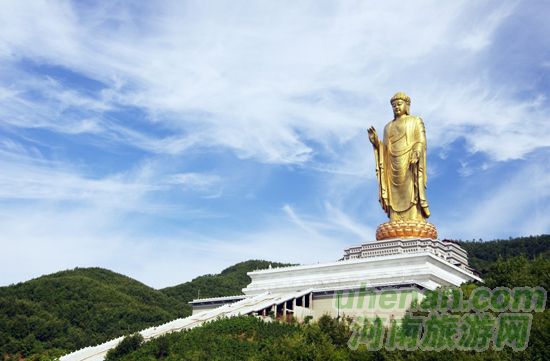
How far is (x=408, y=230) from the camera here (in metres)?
33.0

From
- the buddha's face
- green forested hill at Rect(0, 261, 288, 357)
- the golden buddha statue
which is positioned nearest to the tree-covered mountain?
green forested hill at Rect(0, 261, 288, 357)

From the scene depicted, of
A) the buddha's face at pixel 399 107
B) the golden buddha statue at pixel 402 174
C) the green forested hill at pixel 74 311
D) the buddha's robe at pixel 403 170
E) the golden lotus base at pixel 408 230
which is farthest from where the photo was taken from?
the green forested hill at pixel 74 311

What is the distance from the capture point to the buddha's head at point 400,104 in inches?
1391

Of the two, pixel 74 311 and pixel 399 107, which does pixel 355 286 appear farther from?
pixel 74 311

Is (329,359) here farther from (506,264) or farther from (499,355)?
(506,264)

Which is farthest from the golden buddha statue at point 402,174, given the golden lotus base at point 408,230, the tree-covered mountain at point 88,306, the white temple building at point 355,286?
the tree-covered mountain at point 88,306

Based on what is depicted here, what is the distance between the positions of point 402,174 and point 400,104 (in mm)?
3438

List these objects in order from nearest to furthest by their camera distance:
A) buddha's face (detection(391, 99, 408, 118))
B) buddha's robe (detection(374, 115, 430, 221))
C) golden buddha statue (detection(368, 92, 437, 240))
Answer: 1. golden buddha statue (detection(368, 92, 437, 240))
2. buddha's robe (detection(374, 115, 430, 221))
3. buddha's face (detection(391, 99, 408, 118))

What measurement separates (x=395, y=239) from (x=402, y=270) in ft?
10.4

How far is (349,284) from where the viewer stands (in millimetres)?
29719

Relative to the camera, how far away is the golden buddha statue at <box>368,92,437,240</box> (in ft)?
109

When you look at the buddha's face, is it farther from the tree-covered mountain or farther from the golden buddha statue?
the tree-covered mountain

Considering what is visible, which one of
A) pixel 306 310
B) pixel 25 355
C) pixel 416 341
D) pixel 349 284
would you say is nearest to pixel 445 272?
pixel 349 284

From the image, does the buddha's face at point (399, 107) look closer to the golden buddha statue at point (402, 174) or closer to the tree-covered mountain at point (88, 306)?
the golden buddha statue at point (402, 174)
